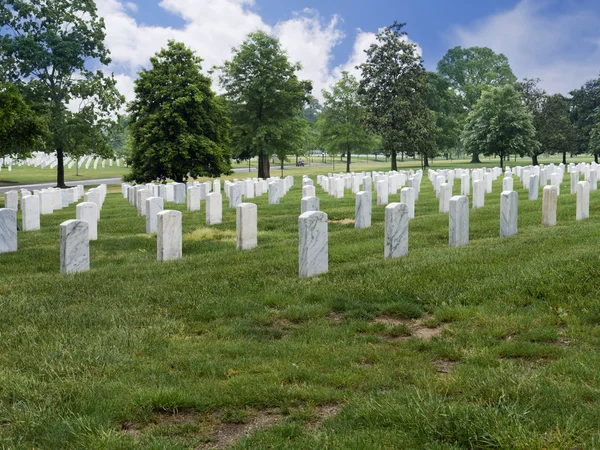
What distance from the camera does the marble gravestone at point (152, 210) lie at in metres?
14.6

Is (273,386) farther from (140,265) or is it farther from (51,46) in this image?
(51,46)

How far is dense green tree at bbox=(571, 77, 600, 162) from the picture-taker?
72994mm

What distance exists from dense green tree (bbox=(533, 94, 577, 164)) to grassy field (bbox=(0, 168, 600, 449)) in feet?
202

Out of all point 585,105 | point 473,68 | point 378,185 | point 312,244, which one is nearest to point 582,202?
point 378,185

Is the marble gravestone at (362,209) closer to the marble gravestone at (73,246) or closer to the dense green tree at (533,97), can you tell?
the marble gravestone at (73,246)

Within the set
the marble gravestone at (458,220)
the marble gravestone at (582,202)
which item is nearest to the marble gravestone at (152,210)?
the marble gravestone at (458,220)

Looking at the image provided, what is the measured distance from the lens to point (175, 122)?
34.1m

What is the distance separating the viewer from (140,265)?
32.9 feet

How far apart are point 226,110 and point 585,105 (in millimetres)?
53257

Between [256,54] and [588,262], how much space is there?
41.4 meters

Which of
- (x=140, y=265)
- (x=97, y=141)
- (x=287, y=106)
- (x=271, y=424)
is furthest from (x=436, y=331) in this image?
(x=287, y=106)

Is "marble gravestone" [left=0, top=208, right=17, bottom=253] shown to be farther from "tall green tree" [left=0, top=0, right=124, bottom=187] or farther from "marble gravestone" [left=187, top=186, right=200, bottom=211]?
"tall green tree" [left=0, top=0, right=124, bottom=187]

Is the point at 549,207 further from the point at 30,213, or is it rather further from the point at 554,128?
the point at 554,128

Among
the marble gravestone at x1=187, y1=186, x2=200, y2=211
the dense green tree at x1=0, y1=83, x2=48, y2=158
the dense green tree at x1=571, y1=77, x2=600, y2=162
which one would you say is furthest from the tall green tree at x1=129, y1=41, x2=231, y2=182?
the dense green tree at x1=571, y1=77, x2=600, y2=162
